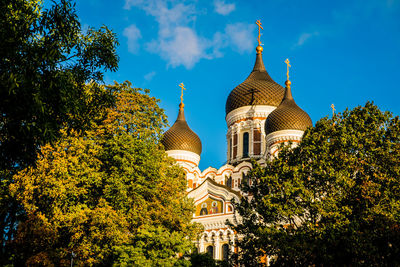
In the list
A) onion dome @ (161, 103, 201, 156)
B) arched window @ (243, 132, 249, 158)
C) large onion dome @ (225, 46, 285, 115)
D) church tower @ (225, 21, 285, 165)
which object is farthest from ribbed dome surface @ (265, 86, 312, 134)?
onion dome @ (161, 103, 201, 156)

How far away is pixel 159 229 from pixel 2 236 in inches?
361

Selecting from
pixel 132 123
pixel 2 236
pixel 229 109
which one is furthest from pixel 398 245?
pixel 229 109

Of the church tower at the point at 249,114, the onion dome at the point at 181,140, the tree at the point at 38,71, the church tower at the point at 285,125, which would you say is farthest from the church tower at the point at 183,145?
the tree at the point at 38,71

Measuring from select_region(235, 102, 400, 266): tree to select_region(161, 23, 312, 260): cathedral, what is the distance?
47.9 feet

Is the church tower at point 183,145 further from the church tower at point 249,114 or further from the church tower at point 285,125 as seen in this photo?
the church tower at point 285,125

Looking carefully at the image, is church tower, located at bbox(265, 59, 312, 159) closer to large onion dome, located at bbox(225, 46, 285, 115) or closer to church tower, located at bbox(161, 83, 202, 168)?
large onion dome, located at bbox(225, 46, 285, 115)

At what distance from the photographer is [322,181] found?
1705 cm

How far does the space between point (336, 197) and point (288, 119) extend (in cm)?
1979

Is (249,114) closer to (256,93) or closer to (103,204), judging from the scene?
(256,93)

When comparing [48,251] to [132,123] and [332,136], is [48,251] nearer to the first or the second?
[132,123]

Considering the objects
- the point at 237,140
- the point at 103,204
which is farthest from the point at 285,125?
the point at 103,204

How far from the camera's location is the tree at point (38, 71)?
10.6 metres

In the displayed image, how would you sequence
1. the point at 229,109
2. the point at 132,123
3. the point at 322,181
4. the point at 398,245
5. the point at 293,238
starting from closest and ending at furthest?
the point at 398,245 → the point at 293,238 → the point at 322,181 → the point at 132,123 → the point at 229,109

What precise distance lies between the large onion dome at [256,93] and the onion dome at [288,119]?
4.69 metres
